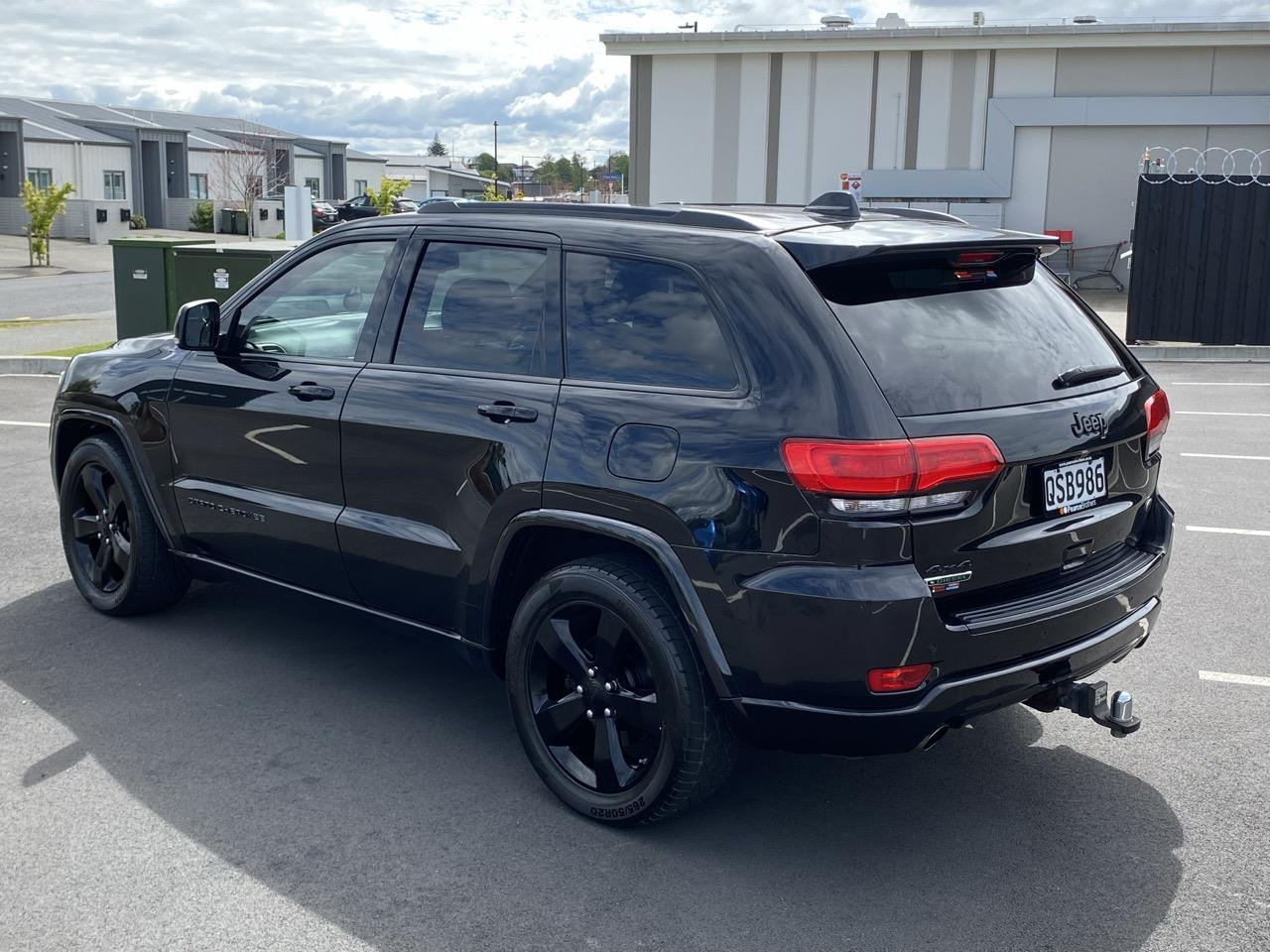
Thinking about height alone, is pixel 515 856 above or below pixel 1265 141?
Result: below

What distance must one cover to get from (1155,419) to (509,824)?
2.36 meters

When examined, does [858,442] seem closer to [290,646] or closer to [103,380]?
[290,646]

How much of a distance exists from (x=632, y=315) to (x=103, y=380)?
283 centimetres

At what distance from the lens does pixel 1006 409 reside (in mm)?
3471

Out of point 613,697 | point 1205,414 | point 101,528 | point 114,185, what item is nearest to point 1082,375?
point 613,697

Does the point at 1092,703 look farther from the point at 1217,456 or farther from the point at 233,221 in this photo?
the point at 233,221

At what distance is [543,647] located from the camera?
3.90 m

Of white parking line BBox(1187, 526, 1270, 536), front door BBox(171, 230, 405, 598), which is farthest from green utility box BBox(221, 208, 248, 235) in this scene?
front door BBox(171, 230, 405, 598)

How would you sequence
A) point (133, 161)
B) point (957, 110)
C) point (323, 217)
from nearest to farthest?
point (957, 110) < point (323, 217) < point (133, 161)

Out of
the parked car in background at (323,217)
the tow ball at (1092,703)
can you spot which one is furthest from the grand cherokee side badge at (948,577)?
the parked car in background at (323,217)

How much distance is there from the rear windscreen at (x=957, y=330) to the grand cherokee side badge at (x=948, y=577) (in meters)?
0.40

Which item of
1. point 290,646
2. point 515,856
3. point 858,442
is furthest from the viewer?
point 290,646

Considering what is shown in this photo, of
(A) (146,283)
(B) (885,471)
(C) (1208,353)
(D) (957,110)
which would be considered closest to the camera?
(B) (885,471)

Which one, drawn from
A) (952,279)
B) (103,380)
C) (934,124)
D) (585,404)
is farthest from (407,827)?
(934,124)
